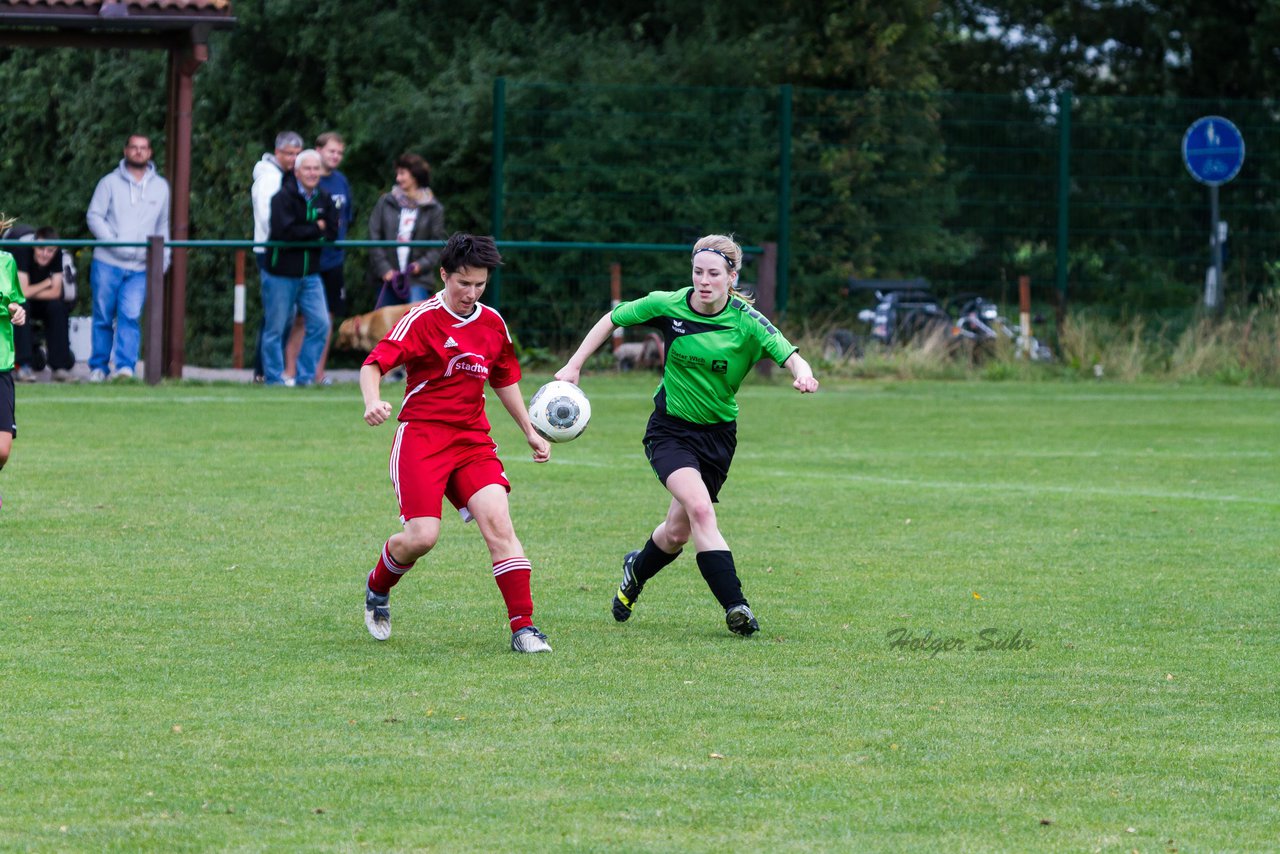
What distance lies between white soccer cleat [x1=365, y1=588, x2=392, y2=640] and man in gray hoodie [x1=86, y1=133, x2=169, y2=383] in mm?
11099

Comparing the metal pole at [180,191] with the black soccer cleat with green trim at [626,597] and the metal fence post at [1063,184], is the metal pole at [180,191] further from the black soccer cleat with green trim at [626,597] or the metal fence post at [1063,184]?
the black soccer cleat with green trim at [626,597]

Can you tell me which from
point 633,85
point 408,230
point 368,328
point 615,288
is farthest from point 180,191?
point 633,85

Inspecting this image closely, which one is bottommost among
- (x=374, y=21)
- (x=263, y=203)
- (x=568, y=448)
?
(x=568, y=448)

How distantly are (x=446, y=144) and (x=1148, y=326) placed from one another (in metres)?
8.71

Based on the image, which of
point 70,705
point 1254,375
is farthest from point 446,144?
point 70,705

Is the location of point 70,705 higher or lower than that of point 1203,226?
lower

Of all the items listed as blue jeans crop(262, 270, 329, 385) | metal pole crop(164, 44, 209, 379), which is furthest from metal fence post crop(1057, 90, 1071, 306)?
metal pole crop(164, 44, 209, 379)

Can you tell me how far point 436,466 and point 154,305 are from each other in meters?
11.2

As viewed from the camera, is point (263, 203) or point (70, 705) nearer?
point (70, 705)

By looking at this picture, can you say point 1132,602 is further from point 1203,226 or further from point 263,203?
point 1203,226

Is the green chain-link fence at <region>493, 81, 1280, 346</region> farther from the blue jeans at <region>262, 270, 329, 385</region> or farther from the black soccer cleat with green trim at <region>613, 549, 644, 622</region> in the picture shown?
the black soccer cleat with green trim at <region>613, 549, 644, 622</region>

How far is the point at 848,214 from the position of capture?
22.2 metres

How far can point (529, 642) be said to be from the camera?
702 cm

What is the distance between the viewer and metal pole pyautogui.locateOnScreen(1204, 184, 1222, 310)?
21.8 metres
